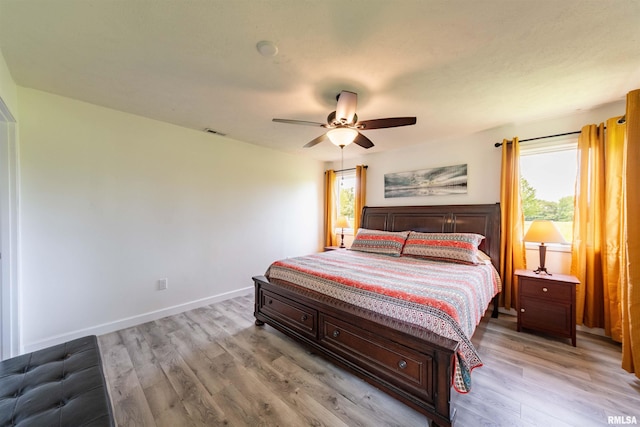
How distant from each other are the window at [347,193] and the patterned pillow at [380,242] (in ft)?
3.96

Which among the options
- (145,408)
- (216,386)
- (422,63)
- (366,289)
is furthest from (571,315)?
(145,408)

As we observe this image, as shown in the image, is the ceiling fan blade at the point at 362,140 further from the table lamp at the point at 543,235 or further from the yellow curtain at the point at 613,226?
the yellow curtain at the point at 613,226

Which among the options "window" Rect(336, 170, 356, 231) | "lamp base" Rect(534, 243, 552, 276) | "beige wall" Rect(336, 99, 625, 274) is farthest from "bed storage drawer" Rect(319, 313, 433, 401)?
"window" Rect(336, 170, 356, 231)

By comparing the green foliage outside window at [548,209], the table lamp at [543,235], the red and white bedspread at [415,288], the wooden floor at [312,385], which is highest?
the green foliage outside window at [548,209]

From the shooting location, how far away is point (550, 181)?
2934mm

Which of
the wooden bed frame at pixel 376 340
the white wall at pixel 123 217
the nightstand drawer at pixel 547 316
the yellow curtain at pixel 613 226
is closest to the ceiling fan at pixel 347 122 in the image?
the wooden bed frame at pixel 376 340

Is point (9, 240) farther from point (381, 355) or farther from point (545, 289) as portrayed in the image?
point (545, 289)

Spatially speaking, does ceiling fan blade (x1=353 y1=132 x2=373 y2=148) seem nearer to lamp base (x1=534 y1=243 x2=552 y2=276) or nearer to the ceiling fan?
the ceiling fan

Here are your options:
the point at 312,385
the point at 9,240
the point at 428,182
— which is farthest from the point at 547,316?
the point at 9,240

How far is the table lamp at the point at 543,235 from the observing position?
2457 mm

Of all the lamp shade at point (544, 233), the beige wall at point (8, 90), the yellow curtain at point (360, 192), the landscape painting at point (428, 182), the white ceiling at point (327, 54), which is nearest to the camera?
the white ceiling at point (327, 54)

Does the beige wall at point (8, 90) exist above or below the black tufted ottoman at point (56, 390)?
above

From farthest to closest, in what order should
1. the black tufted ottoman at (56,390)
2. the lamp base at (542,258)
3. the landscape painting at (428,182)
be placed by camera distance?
the landscape painting at (428,182), the lamp base at (542,258), the black tufted ottoman at (56,390)

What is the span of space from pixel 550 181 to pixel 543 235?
2.93 ft
